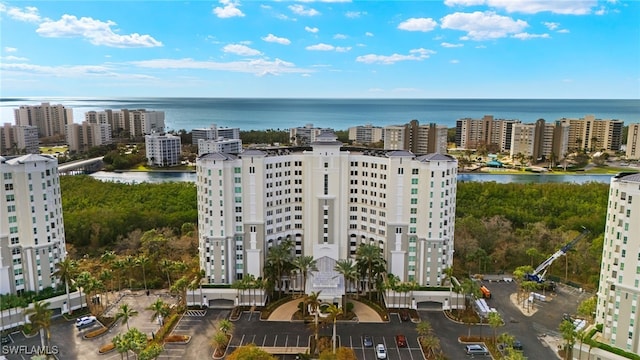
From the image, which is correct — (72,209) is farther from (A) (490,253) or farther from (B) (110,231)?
(A) (490,253)

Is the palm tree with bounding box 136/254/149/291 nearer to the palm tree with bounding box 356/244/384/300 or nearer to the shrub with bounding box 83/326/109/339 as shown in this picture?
the shrub with bounding box 83/326/109/339

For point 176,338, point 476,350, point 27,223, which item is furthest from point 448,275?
point 27,223

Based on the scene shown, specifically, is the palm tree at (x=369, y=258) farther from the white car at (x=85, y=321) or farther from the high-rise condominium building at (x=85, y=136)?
the high-rise condominium building at (x=85, y=136)

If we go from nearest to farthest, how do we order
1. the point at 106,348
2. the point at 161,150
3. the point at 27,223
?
the point at 106,348, the point at 27,223, the point at 161,150

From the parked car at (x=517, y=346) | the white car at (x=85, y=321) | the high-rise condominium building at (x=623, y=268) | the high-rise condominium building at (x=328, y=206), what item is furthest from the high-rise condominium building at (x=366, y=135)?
the white car at (x=85, y=321)

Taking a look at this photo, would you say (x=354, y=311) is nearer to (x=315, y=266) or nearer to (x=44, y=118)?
(x=315, y=266)

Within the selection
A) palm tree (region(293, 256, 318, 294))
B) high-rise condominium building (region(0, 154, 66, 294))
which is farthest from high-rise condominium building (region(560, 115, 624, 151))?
high-rise condominium building (region(0, 154, 66, 294))
